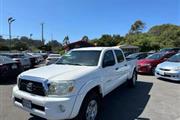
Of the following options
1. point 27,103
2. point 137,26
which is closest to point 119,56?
point 27,103

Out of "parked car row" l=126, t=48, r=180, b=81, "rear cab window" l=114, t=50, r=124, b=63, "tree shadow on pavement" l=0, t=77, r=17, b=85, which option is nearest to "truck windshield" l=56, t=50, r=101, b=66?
"rear cab window" l=114, t=50, r=124, b=63

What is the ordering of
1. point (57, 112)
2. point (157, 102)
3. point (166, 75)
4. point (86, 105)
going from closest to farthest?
point (57, 112)
point (86, 105)
point (157, 102)
point (166, 75)

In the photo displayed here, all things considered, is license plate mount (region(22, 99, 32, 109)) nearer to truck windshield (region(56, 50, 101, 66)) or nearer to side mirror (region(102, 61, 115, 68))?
truck windshield (region(56, 50, 101, 66))

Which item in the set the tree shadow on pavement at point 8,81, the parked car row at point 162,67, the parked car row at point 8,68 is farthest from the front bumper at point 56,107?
the tree shadow on pavement at point 8,81

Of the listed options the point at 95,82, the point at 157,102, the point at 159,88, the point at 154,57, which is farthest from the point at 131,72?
the point at 154,57

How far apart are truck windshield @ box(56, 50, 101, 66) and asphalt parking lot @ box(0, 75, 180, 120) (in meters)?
1.45

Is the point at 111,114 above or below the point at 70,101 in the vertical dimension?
below

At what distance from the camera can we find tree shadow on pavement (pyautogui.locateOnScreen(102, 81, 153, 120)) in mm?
5137

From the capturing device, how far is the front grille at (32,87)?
13.1 ft

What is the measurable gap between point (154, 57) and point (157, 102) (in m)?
7.37

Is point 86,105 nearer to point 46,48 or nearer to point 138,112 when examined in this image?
point 138,112

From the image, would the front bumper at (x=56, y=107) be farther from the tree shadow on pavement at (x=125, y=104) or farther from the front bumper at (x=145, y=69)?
the front bumper at (x=145, y=69)

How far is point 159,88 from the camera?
8305mm

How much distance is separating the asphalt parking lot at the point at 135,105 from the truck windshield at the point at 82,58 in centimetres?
145
